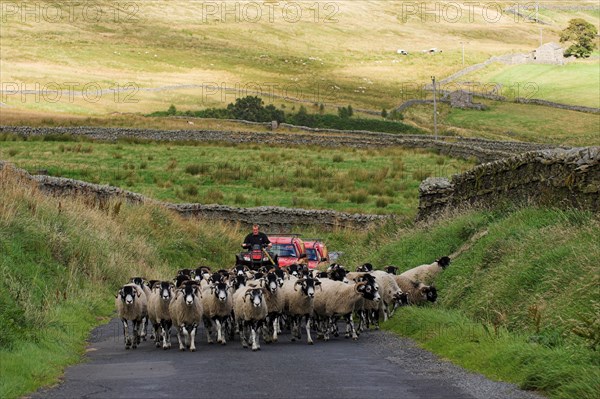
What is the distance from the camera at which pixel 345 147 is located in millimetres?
78938

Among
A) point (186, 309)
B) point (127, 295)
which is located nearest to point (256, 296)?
point (186, 309)

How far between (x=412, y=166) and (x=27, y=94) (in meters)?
60.4

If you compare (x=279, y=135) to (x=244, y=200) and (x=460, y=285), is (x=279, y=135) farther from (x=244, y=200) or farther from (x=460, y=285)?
(x=460, y=285)

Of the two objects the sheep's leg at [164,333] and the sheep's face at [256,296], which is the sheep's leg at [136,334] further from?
the sheep's face at [256,296]

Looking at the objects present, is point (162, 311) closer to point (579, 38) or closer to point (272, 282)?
point (272, 282)

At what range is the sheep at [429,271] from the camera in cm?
2606

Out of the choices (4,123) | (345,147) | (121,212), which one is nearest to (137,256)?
(121,212)

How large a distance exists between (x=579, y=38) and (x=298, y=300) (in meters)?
156

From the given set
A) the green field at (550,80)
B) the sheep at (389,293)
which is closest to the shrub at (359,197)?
the sheep at (389,293)

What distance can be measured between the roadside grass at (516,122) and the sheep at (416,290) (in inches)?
2877

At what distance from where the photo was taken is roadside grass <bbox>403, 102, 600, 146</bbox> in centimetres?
10406

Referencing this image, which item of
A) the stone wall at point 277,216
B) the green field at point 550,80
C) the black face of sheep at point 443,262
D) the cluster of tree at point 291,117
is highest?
the green field at point 550,80

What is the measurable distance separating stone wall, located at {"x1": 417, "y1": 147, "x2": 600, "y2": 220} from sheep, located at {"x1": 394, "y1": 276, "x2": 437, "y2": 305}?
9.94ft

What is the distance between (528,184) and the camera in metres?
26.0
